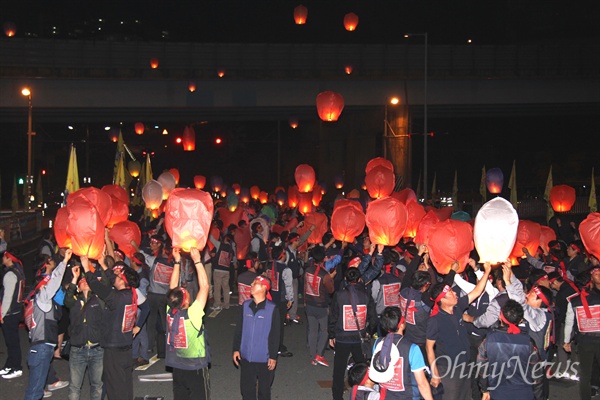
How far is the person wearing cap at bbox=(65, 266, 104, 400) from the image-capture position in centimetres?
731

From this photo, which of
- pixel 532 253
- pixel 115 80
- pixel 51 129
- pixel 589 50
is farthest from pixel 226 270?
pixel 51 129

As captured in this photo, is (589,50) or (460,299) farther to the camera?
(589,50)

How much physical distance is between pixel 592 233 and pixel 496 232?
323 cm

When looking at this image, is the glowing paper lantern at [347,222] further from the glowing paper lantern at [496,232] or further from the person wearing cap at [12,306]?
the person wearing cap at [12,306]

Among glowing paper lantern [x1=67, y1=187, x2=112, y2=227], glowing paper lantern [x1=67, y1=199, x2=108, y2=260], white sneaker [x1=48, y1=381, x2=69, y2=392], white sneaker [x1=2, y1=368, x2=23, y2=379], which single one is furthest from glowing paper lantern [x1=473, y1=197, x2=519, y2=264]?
white sneaker [x1=2, y1=368, x2=23, y2=379]

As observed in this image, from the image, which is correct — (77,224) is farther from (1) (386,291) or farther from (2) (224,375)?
(1) (386,291)

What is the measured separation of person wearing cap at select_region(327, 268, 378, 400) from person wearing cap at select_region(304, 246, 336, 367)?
1.75 meters

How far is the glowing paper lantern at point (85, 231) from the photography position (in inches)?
287

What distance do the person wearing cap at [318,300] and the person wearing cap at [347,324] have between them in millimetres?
1754

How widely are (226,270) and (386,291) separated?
17.0 feet

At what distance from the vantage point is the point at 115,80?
36.0m

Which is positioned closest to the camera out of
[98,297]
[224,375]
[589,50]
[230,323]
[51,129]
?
[98,297]

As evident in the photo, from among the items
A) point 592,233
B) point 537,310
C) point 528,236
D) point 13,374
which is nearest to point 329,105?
point 528,236

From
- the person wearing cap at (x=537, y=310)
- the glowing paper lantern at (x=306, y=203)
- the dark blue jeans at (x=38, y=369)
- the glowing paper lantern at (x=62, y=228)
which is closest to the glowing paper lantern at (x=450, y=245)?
the person wearing cap at (x=537, y=310)
